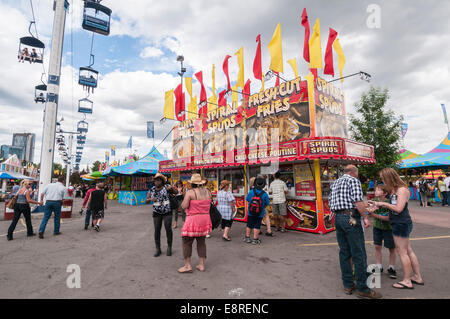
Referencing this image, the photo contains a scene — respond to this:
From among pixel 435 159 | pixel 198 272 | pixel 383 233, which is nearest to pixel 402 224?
pixel 383 233

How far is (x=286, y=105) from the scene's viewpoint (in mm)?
9008

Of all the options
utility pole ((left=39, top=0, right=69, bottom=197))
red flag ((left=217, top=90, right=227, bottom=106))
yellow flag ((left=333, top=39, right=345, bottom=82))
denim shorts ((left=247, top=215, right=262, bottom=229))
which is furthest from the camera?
red flag ((left=217, top=90, right=227, bottom=106))

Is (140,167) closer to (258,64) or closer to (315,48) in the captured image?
(258,64)

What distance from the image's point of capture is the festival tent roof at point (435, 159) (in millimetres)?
17016

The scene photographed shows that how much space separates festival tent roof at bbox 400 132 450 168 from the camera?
1702 centimetres

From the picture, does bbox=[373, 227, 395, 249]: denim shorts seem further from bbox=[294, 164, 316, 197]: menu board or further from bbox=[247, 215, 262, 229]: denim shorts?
bbox=[294, 164, 316, 197]: menu board

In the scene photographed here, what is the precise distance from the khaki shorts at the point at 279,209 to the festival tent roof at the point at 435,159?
49.1ft

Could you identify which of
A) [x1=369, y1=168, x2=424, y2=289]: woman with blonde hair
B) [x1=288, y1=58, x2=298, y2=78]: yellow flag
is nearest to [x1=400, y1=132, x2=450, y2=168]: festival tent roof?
[x1=288, y1=58, x2=298, y2=78]: yellow flag

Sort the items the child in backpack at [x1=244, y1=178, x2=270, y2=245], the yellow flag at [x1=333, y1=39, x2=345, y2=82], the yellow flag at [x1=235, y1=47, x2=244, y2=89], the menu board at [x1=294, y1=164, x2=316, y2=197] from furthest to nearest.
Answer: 1. the yellow flag at [x1=235, y1=47, x2=244, y2=89]
2. the yellow flag at [x1=333, y1=39, x2=345, y2=82]
3. the menu board at [x1=294, y1=164, x2=316, y2=197]
4. the child in backpack at [x1=244, y1=178, x2=270, y2=245]

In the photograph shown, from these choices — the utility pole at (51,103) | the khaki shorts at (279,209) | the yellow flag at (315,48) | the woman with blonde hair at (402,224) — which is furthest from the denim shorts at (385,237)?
the utility pole at (51,103)

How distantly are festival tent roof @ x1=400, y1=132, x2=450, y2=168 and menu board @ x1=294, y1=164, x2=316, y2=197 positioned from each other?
1415cm

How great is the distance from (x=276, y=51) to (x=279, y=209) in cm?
660

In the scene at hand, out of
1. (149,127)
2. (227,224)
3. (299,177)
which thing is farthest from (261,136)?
(149,127)
